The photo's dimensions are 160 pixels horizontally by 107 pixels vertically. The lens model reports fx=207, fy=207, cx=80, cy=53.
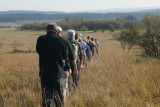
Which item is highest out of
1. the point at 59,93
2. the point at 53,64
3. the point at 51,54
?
the point at 51,54

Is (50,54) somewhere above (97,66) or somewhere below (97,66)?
above

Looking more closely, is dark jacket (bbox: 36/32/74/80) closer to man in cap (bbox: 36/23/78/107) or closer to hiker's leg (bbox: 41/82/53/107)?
man in cap (bbox: 36/23/78/107)


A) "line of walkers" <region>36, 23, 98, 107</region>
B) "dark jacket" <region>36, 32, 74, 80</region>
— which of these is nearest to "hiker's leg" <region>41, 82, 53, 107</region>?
"line of walkers" <region>36, 23, 98, 107</region>

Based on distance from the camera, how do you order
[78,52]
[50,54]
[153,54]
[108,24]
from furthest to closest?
[108,24] → [153,54] → [78,52] → [50,54]

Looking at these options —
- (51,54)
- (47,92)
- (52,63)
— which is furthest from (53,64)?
(47,92)

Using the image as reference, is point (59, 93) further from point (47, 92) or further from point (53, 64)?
point (53, 64)

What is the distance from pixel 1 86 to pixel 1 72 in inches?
68.5

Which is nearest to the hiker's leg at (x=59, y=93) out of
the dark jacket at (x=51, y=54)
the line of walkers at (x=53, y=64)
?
the line of walkers at (x=53, y=64)

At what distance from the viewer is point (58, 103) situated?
141 inches

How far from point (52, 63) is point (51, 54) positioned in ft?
0.50

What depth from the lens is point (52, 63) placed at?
3469 mm

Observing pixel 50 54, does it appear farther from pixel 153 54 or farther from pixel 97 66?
pixel 153 54

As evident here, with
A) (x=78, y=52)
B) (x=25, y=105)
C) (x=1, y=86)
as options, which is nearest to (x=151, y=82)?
(x=78, y=52)

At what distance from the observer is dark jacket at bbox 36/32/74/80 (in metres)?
3.45
